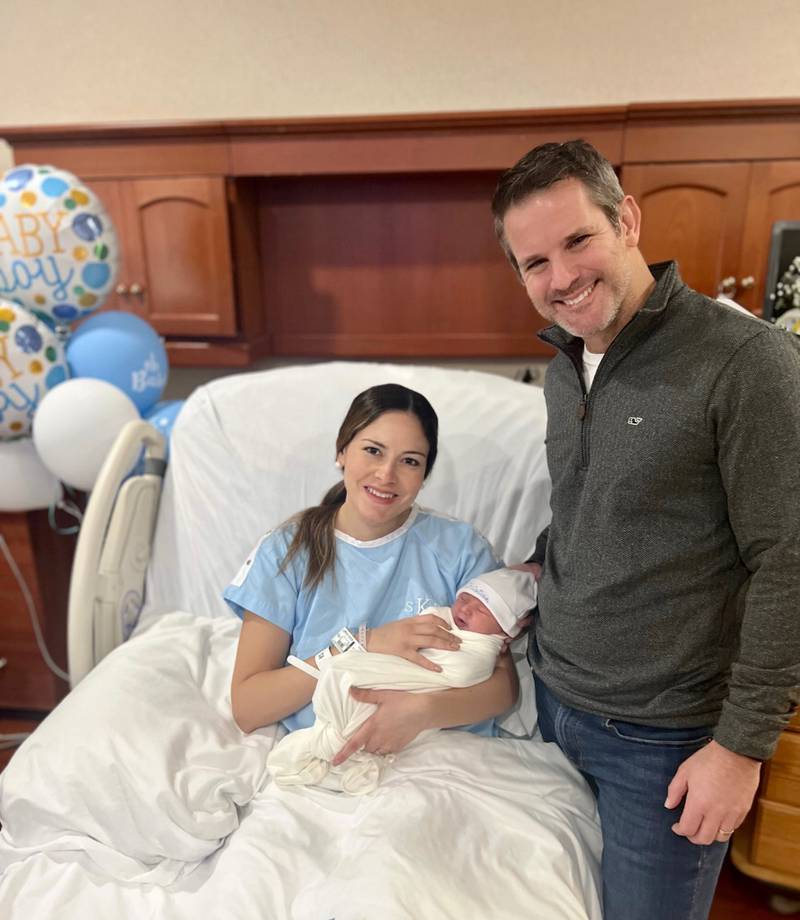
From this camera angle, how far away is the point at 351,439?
129 cm

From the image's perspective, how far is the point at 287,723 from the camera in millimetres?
1294

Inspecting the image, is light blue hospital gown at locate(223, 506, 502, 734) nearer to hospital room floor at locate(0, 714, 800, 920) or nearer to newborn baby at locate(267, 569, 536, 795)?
newborn baby at locate(267, 569, 536, 795)

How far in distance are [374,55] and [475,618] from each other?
194cm

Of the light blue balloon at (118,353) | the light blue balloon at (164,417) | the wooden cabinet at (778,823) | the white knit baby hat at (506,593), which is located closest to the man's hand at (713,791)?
the white knit baby hat at (506,593)

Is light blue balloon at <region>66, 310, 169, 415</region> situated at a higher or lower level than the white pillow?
higher

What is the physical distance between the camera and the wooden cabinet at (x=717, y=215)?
201 centimetres

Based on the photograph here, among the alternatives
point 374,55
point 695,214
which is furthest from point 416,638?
point 374,55

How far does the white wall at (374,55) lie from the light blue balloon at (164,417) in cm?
115

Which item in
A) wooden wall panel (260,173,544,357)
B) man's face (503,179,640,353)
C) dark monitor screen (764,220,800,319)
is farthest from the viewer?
wooden wall panel (260,173,544,357)

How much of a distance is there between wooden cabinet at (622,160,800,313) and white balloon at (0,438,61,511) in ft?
5.70

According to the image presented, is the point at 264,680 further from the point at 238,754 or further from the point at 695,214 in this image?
the point at 695,214

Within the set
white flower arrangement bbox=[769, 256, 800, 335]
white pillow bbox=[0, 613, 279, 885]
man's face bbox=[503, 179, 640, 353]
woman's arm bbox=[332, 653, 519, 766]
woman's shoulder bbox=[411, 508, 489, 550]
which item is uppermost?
man's face bbox=[503, 179, 640, 353]

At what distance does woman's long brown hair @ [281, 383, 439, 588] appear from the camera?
4.18ft

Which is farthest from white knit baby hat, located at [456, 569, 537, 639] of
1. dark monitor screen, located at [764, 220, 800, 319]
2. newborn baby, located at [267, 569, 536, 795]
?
dark monitor screen, located at [764, 220, 800, 319]
